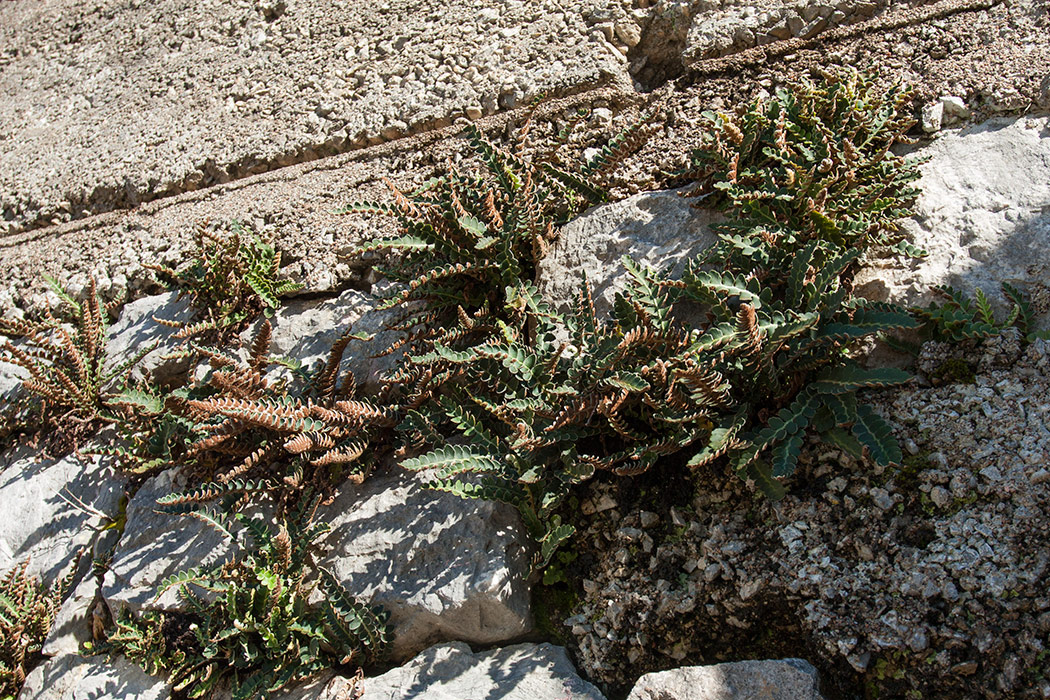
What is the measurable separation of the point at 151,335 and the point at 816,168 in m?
3.09

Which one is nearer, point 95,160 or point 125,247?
point 125,247

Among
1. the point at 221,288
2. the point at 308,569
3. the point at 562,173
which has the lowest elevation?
the point at 308,569

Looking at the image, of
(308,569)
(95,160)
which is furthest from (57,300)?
(308,569)

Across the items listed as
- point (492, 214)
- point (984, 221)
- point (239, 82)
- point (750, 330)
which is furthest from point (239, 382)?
point (984, 221)

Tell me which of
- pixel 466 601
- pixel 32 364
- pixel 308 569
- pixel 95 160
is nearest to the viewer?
pixel 466 601

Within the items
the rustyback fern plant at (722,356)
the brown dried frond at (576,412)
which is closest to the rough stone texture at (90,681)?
the rustyback fern plant at (722,356)

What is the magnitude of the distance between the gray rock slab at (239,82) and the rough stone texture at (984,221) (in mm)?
1581

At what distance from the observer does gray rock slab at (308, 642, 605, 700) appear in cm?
235

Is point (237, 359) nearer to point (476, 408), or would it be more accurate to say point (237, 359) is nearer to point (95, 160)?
point (476, 408)

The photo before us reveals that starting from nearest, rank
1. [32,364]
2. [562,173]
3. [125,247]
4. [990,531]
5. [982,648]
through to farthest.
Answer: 1. [982,648]
2. [990,531]
3. [562,173]
4. [32,364]
5. [125,247]

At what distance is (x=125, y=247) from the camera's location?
4.04 m

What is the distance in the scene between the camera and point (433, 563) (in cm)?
267

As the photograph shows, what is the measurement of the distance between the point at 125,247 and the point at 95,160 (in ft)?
2.50

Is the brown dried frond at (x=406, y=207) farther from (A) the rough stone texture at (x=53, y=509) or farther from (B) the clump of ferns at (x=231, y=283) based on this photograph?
(A) the rough stone texture at (x=53, y=509)
